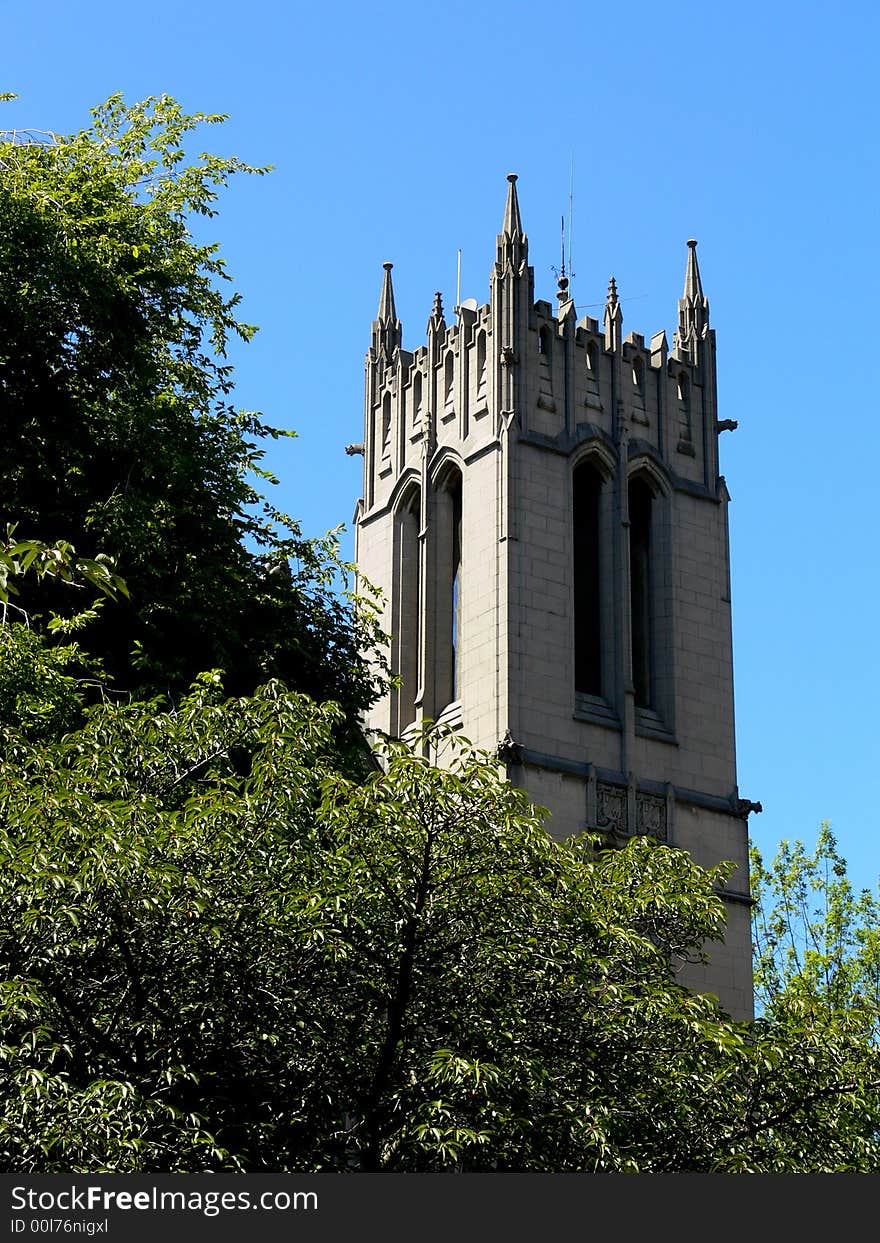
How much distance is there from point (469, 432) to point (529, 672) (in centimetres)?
584

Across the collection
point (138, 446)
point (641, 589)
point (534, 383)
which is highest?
point (534, 383)

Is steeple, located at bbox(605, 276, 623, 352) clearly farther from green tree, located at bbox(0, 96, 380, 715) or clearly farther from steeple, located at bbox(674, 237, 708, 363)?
green tree, located at bbox(0, 96, 380, 715)

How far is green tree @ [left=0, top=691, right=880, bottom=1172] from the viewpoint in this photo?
14844 mm

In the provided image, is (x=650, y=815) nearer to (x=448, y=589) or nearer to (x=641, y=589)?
(x=641, y=589)

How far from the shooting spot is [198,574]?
23469mm

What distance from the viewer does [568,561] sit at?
1607 inches

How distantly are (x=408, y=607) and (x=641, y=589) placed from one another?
481cm

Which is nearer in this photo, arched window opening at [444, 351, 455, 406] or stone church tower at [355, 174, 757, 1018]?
stone church tower at [355, 174, 757, 1018]

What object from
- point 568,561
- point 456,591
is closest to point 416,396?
point 456,591

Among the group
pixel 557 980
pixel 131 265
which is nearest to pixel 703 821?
pixel 131 265

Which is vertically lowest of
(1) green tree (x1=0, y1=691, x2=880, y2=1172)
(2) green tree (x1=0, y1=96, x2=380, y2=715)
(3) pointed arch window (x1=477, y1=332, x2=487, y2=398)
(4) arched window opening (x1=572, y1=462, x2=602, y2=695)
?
(1) green tree (x1=0, y1=691, x2=880, y2=1172)

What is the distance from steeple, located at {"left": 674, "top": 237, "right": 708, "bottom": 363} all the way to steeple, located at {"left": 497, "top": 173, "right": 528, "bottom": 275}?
4.63 m

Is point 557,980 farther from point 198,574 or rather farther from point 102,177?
point 102,177

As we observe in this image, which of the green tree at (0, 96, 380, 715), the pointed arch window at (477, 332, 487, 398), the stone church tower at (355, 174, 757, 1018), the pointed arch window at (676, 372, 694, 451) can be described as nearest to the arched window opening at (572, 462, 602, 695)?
the stone church tower at (355, 174, 757, 1018)
